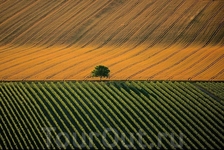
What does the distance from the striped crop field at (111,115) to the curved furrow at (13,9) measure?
3093cm

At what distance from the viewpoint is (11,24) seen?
6756 cm

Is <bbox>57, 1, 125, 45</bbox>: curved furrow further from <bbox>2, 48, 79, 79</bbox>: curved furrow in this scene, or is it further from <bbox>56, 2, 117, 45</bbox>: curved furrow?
<bbox>2, 48, 79, 79</bbox>: curved furrow

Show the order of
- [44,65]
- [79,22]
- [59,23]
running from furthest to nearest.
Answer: [59,23] → [79,22] → [44,65]

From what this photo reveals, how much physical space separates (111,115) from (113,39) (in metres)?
29.2

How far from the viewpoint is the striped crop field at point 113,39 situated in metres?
48.4

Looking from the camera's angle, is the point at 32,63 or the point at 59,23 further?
the point at 59,23

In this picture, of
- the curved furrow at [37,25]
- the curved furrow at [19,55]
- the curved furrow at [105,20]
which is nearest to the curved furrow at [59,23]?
the curved furrow at [37,25]

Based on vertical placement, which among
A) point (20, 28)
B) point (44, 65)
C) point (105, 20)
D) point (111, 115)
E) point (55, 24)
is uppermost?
point (20, 28)

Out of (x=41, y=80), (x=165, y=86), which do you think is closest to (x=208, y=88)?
(x=165, y=86)

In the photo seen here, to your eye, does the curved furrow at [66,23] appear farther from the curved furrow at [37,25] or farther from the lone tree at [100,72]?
the lone tree at [100,72]

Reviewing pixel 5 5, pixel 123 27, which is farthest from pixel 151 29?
pixel 5 5

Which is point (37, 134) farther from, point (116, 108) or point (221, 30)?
point (221, 30)

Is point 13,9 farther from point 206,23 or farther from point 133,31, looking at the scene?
point 206,23

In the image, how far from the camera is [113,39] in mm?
62375
